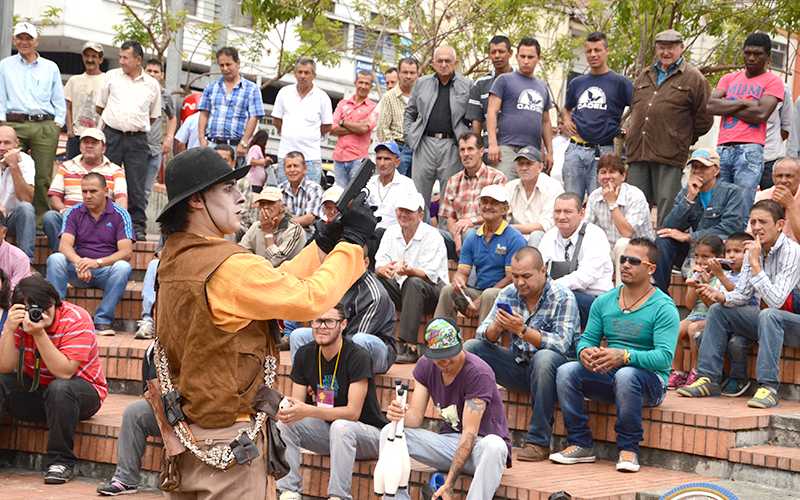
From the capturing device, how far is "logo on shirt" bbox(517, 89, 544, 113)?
11367 millimetres

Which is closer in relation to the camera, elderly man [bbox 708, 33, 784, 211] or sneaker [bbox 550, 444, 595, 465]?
sneaker [bbox 550, 444, 595, 465]

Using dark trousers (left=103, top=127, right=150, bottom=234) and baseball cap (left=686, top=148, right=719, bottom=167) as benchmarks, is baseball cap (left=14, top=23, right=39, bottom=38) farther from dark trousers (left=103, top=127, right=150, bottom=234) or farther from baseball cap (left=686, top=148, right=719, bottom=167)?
baseball cap (left=686, top=148, right=719, bottom=167)

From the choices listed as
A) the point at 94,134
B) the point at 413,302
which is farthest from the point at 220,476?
the point at 94,134

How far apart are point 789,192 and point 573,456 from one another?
106 inches

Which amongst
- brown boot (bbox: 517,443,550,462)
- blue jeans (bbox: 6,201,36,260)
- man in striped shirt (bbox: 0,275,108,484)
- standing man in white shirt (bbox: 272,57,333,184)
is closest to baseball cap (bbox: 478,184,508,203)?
brown boot (bbox: 517,443,550,462)

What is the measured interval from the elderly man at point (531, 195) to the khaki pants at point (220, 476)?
6.15 m

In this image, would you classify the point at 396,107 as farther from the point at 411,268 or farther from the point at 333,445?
the point at 333,445

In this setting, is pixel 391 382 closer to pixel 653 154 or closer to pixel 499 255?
pixel 499 255

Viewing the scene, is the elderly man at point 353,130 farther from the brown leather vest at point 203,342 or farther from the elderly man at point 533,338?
the brown leather vest at point 203,342

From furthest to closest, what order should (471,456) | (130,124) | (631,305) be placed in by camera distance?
(130,124)
(631,305)
(471,456)

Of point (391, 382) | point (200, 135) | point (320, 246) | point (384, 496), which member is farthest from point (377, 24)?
point (320, 246)

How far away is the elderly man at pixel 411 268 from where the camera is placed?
9.66 m

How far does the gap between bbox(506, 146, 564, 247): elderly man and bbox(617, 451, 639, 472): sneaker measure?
299 cm

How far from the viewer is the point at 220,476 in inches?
179
